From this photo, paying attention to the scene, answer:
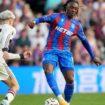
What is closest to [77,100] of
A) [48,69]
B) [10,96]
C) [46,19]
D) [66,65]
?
[66,65]

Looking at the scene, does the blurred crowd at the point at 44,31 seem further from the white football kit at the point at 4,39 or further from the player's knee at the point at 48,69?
the white football kit at the point at 4,39

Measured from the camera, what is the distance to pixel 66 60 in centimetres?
1335

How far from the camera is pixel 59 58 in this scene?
1334 centimetres

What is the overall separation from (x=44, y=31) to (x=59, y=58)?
8.49 m

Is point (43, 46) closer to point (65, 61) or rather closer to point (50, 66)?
point (65, 61)

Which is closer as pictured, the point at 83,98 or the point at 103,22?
the point at 83,98

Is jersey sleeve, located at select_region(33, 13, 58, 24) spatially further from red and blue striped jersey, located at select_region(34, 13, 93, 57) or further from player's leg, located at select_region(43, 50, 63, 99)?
player's leg, located at select_region(43, 50, 63, 99)

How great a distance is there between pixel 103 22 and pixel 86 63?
2.21 m

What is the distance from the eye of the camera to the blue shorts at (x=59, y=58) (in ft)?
43.2

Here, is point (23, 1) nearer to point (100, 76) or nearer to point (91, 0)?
point (91, 0)

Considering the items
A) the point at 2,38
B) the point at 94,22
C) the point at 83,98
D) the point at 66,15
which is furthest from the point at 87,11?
the point at 2,38

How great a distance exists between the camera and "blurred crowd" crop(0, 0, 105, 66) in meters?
21.0

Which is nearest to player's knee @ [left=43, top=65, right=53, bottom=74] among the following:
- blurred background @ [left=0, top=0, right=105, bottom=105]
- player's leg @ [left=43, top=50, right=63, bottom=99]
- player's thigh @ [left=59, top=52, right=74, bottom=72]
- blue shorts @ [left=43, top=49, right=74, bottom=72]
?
player's leg @ [left=43, top=50, right=63, bottom=99]

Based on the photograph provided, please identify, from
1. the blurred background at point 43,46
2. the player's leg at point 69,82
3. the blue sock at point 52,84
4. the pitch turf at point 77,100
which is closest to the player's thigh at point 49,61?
the blue sock at point 52,84
